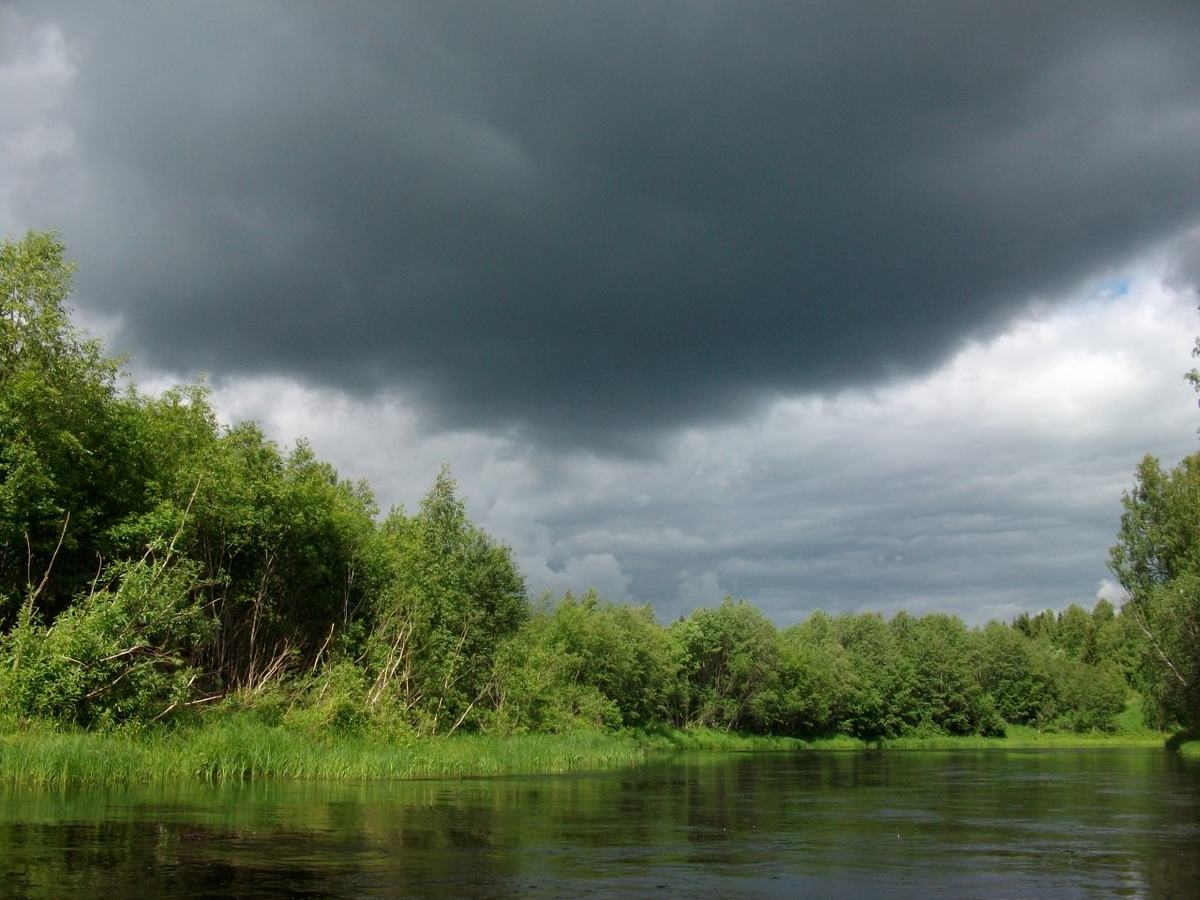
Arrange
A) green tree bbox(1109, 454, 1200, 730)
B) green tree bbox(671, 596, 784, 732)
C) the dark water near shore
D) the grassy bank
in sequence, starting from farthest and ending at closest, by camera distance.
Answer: green tree bbox(671, 596, 784, 732) < green tree bbox(1109, 454, 1200, 730) < the grassy bank < the dark water near shore

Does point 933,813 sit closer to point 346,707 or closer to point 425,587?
point 346,707

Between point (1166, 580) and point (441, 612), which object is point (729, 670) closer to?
point (1166, 580)

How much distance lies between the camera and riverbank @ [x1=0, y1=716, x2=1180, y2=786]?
2323 centimetres

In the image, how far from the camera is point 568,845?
1591 cm

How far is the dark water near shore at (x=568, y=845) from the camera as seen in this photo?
11.5m

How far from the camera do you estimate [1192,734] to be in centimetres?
7225

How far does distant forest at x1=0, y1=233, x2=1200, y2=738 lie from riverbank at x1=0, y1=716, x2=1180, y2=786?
2.22 metres

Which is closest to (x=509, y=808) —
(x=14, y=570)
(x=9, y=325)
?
(x=14, y=570)

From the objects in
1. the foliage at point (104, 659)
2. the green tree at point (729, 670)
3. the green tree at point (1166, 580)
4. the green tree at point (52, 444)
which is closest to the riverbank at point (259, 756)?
the foliage at point (104, 659)

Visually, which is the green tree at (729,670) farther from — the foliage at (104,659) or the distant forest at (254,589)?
the foliage at (104,659)

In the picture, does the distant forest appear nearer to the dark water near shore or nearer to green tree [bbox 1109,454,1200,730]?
green tree [bbox 1109,454,1200,730]

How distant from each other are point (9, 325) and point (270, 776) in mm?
19260

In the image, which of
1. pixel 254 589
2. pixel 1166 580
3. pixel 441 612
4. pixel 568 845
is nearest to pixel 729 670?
pixel 1166 580

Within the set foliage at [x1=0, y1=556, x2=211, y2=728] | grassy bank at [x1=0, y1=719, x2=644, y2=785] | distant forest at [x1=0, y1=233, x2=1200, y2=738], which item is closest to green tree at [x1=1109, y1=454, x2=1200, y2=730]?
distant forest at [x1=0, y1=233, x2=1200, y2=738]
